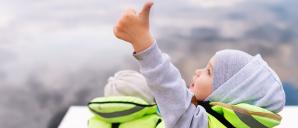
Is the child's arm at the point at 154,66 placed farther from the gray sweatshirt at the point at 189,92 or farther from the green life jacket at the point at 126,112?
the green life jacket at the point at 126,112

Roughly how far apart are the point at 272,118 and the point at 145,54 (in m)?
0.25

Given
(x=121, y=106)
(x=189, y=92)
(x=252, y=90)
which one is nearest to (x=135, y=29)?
(x=189, y=92)

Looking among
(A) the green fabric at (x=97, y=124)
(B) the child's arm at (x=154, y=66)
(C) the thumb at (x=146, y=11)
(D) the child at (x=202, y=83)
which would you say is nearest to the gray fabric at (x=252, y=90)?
(D) the child at (x=202, y=83)

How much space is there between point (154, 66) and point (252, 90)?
206 mm

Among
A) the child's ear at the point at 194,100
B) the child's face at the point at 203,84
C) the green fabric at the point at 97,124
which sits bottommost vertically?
the green fabric at the point at 97,124

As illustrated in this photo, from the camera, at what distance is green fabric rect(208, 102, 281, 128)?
855mm

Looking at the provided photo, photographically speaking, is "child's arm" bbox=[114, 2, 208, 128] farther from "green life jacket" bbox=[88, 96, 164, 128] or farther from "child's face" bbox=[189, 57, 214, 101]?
"green life jacket" bbox=[88, 96, 164, 128]

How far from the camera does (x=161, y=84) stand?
2.49ft

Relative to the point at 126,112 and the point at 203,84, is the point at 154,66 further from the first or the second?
the point at 126,112

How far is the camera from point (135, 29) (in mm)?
742

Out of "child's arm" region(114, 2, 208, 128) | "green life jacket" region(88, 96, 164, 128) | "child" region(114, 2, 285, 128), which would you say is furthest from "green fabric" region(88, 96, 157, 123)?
"child's arm" region(114, 2, 208, 128)

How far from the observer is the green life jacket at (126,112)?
1.14 metres

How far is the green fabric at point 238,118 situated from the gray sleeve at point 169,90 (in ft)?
0.09

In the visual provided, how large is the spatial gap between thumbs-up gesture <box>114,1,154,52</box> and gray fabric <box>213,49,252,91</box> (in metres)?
0.18
